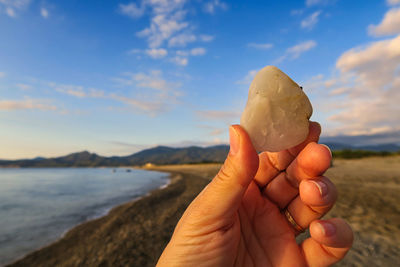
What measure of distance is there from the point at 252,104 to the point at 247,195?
4.01 feet

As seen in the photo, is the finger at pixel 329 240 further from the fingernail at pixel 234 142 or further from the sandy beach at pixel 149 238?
the sandy beach at pixel 149 238

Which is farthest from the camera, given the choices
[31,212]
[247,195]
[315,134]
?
[31,212]

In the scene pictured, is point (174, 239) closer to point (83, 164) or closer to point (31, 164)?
point (83, 164)

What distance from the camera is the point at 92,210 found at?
39.6ft

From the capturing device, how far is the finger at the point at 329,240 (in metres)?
1.85

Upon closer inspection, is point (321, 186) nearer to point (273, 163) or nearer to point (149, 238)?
point (273, 163)

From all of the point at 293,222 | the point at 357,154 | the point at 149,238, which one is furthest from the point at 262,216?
the point at 357,154

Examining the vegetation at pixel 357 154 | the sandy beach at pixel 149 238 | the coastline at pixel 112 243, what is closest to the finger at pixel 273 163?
the sandy beach at pixel 149 238

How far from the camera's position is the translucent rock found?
1.91m

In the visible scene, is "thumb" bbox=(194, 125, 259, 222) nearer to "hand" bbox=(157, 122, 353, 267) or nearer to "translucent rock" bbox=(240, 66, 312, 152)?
"hand" bbox=(157, 122, 353, 267)

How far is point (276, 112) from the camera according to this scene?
6.38ft

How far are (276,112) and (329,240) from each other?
4.23 ft

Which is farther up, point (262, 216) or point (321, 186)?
point (321, 186)

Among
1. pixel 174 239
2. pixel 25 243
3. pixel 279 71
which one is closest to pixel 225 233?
pixel 174 239
